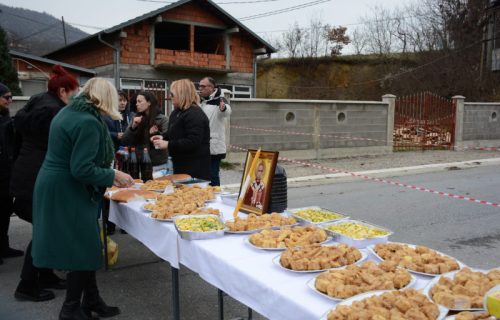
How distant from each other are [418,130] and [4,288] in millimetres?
15961

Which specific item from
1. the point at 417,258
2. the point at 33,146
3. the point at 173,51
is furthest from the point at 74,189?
the point at 173,51

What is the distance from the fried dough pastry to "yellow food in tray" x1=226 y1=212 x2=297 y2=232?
0.68 m

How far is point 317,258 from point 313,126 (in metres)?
12.7

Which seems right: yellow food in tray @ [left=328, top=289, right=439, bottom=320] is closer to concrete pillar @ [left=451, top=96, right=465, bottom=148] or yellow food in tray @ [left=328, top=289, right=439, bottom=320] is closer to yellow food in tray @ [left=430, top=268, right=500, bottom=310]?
yellow food in tray @ [left=430, top=268, right=500, bottom=310]

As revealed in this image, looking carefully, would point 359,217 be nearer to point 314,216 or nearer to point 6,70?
point 314,216

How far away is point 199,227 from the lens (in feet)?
9.34

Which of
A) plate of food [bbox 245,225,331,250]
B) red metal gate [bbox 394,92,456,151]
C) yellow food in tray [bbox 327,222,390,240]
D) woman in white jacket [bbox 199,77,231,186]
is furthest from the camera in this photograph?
red metal gate [bbox 394,92,456,151]

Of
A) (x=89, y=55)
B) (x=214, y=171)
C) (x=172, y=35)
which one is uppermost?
(x=172, y=35)

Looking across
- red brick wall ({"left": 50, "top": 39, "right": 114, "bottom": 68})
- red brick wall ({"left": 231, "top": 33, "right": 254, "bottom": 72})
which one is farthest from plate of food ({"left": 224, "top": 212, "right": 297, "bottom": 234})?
red brick wall ({"left": 231, "top": 33, "right": 254, "bottom": 72})

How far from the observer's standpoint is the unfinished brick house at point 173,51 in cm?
2236

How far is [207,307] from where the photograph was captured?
3.93m

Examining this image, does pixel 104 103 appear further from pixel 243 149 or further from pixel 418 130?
pixel 418 130

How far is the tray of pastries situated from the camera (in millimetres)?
2143

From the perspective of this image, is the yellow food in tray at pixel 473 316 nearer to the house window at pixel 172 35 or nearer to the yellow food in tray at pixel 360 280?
the yellow food in tray at pixel 360 280
